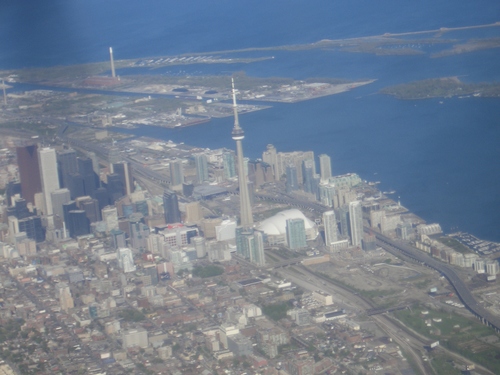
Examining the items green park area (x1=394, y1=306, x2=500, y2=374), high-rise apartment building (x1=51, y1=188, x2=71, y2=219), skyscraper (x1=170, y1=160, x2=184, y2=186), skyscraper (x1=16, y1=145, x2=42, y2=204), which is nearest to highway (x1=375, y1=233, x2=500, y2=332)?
green park area (x1=394, y1=306, x2=500, y2=374)

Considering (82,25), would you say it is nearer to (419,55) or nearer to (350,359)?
(350,359)

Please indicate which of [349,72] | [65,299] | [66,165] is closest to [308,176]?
[66,165]

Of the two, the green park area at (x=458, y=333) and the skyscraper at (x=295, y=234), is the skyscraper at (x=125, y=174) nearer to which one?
the skyscraper at (x=295, y=234)

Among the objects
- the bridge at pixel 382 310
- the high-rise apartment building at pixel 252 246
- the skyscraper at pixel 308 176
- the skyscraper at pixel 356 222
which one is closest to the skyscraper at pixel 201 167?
the skyscraper at pixel 308 176

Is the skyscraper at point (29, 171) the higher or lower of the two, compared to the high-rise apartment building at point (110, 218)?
higher

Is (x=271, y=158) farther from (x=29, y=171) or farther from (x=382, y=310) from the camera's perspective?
(x=382, y=310)

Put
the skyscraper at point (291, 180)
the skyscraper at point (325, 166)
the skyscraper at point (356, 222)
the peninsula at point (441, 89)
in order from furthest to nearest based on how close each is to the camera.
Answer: the peninsula at point (441, 89) < the skyscraper at point (325, 166) < the skyscraper at point (291, 180) < the skyscraper at point (356, 222)

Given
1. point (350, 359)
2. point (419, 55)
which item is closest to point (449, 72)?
point (419, 55)
